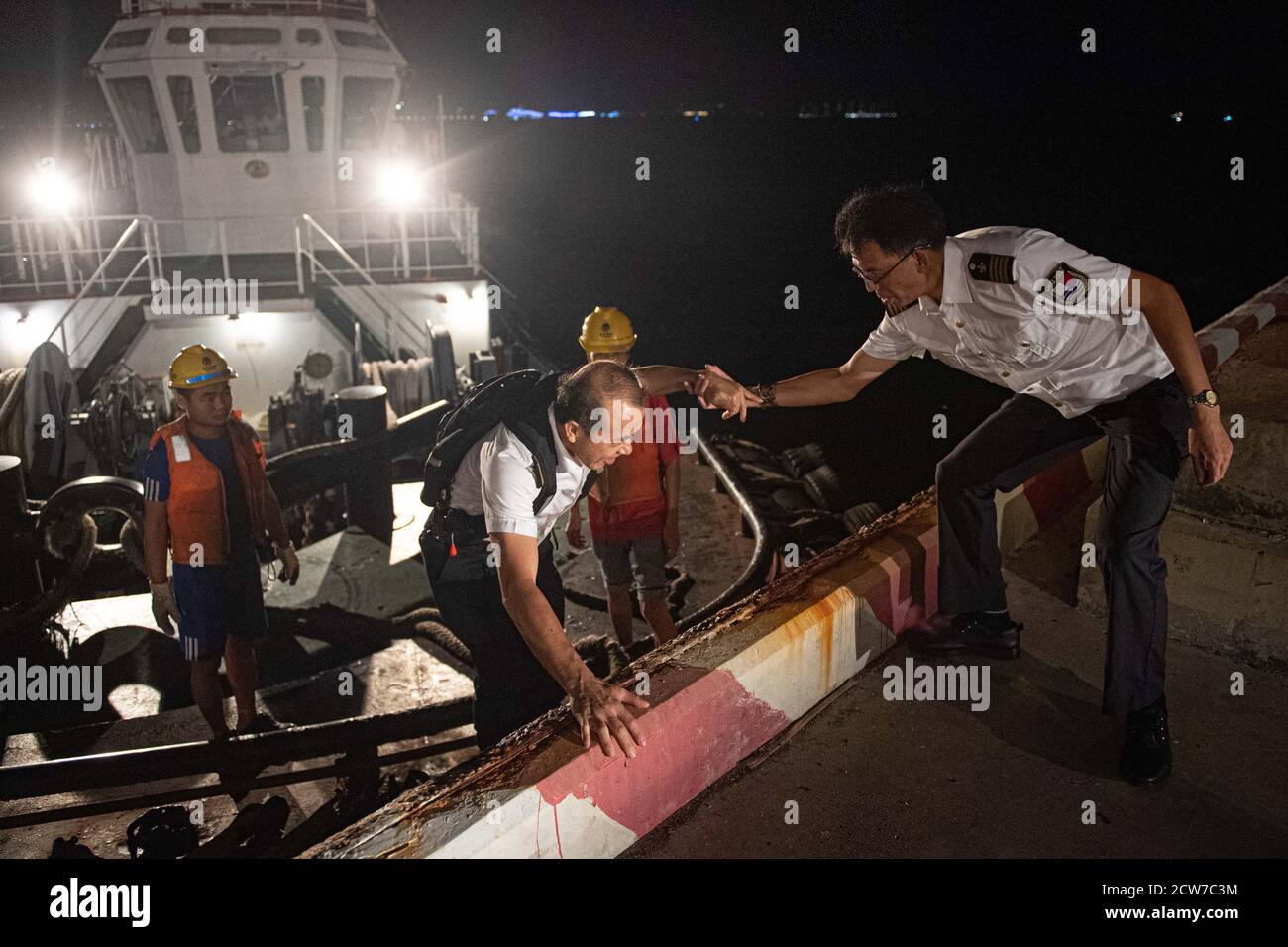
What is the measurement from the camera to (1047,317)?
289 cm

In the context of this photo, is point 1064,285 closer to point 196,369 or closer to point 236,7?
point 196,369

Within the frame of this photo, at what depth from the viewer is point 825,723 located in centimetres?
307

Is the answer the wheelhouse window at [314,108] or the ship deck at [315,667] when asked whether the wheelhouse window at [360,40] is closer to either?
the wheelhouse window at [314,108]

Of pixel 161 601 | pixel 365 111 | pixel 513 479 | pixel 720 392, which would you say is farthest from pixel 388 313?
pixel 513 479

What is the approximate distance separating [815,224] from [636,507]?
70.3m

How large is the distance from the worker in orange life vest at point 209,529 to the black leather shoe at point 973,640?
11.6 ft

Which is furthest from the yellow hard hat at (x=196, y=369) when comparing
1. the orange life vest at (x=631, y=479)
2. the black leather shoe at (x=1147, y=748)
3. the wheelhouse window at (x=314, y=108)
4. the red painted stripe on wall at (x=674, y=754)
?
the wheelhouse window at (x=314, y=108)

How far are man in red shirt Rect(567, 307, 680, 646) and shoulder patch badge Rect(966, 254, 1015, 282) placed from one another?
7.51 feet

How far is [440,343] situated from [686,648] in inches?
403

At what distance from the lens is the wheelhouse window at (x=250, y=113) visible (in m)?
15.0

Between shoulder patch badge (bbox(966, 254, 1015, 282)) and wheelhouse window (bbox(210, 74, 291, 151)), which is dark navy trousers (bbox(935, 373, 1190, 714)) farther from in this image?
wheelhouse window (bbox(210, 74, 291, 151))

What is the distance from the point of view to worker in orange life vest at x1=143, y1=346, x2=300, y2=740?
4587 mm

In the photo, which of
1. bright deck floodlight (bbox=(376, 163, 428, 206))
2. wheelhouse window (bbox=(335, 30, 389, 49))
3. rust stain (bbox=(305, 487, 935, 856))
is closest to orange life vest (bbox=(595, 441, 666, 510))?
rust stain (bbox=(305, 487, 935, 856))
